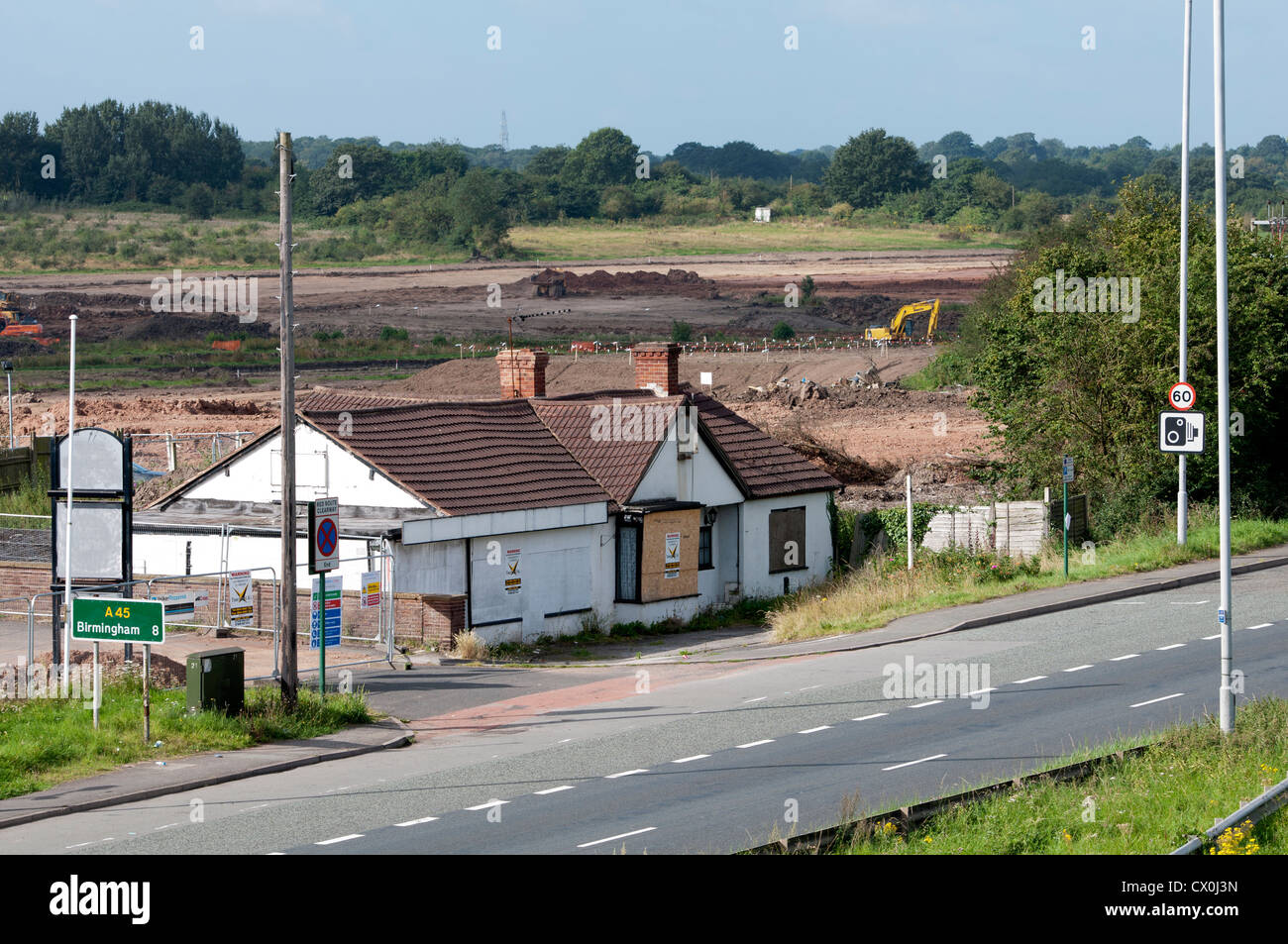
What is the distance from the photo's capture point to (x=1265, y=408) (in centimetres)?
3709

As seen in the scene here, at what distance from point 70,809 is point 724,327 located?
7975cm

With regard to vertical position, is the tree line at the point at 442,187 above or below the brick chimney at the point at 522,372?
above

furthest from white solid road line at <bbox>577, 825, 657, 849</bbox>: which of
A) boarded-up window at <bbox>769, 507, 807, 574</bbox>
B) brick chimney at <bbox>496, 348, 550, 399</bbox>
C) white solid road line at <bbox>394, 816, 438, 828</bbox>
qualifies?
brick chimney at <bbox>496, 348, 550, 399</bbox>

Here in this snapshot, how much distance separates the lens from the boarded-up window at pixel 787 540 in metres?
35.2

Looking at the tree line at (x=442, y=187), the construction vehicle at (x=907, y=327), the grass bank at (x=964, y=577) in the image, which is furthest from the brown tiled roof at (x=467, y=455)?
the tree line at (x=442, y=187)

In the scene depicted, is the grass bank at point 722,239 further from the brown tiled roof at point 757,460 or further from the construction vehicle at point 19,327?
the brown tiled roof at point 757,460

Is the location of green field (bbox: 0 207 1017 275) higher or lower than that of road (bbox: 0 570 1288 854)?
higher

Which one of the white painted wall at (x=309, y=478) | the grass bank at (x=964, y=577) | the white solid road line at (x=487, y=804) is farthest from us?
the grass bank at (x=964, y=577)

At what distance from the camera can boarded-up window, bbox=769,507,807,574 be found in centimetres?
3516

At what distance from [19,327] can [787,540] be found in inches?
2289

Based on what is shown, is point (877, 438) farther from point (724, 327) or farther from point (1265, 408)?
point (724, 327)

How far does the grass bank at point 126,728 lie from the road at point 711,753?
1.37 metres

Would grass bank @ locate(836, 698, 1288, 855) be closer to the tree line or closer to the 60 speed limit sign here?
the 60 speed limit sign

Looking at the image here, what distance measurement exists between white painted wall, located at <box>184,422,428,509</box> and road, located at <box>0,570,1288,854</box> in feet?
16.4
